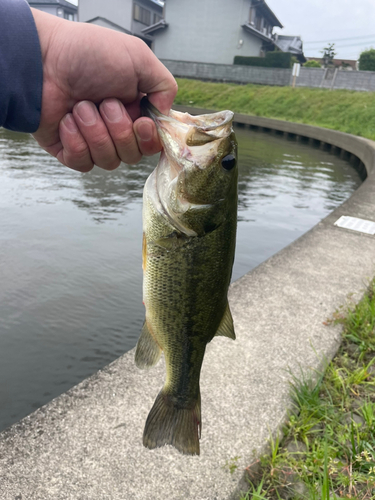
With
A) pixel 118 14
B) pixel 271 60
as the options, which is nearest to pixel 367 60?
pixel 271 60

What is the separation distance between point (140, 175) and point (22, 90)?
346 inches

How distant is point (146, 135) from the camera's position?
176 centimetres

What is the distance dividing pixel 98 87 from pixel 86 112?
0.12 meters

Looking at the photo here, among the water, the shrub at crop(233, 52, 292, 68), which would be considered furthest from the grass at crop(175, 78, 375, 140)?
the water

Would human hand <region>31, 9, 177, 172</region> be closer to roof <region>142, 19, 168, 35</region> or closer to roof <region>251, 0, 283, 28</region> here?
roof <region>251, 0, 283, 28</region>

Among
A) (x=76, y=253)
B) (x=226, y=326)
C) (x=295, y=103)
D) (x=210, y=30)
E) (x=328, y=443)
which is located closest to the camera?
(x=226, y=326)

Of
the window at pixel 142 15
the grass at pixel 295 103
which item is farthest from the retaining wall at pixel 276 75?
the window at pixel 142 15

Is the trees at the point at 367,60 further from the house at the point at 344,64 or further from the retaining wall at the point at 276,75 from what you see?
the house at the point at 344,64

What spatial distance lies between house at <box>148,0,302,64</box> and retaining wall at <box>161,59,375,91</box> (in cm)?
470

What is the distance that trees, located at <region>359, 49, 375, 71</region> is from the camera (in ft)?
106

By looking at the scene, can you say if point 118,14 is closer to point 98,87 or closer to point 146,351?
point 98,87

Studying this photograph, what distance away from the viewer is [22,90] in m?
1.72

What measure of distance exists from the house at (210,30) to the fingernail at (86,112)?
3711 centimetres

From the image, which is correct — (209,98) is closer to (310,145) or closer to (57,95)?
(310,145)
